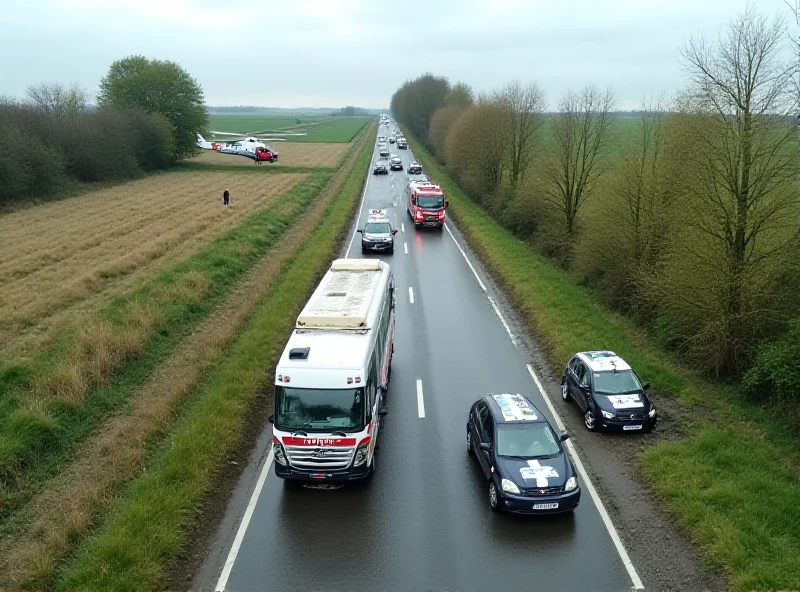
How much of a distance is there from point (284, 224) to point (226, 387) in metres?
24.5

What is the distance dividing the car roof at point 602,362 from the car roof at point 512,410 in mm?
2711

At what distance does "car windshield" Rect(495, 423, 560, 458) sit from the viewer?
1181 centimetres

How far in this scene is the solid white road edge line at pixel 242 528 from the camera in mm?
9470

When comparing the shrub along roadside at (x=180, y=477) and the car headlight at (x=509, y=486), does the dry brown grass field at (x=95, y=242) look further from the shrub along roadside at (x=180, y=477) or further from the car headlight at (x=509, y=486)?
the car headlight at (x=509, y=486)

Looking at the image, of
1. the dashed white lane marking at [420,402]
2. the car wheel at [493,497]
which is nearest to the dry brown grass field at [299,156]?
the dashed white lane marking at [420,402]

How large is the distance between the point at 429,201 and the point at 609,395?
93.2ft

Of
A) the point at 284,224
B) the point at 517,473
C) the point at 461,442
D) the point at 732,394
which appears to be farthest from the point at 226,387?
the point at 284,224

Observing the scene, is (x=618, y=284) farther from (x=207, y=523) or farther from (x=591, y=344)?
(x=207, y=523)

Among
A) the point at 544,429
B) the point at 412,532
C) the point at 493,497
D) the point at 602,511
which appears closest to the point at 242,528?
the point at 412,532

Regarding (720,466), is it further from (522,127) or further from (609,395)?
(522,127)

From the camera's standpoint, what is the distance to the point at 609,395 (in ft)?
47.9

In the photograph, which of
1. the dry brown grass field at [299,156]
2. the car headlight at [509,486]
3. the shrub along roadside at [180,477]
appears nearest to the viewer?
the shrub along roadside at [180,477]

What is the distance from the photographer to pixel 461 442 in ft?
46.0

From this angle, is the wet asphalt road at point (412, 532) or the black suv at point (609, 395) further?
the black suv at point (609, 395)
